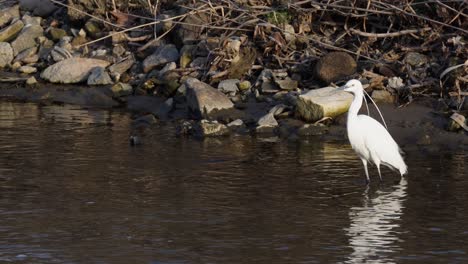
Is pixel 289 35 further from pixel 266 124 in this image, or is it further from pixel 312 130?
pixel 312 130

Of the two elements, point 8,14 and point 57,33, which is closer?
point 57,33

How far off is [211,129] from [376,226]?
6.07 m

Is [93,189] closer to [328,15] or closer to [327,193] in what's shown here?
[327,193]

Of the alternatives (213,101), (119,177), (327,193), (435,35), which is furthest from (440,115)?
(119,177)

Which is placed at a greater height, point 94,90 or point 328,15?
point 328,15

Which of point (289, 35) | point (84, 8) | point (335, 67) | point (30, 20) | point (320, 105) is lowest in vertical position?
point (320, 105)

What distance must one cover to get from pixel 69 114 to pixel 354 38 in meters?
5.55

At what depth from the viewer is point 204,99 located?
59.2ft

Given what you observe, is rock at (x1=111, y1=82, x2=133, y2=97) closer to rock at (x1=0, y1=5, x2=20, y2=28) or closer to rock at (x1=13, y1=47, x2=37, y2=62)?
rock at (x1=13, y1=47, x2=37, y2=62)

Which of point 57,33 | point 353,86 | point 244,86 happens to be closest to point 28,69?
point 57,33

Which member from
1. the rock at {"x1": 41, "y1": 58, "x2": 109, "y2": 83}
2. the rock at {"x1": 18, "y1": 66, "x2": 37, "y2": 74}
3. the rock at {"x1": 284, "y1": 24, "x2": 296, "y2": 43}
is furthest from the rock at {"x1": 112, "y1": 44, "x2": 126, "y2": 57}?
the rock at {"x1": 284, "y1": 24, "x2": 296, "y2": 43}

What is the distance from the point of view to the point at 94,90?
68.2 feet

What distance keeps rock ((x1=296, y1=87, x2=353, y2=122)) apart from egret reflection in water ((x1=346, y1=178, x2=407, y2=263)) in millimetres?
3755

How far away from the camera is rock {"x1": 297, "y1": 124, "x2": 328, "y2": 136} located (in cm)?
1678
